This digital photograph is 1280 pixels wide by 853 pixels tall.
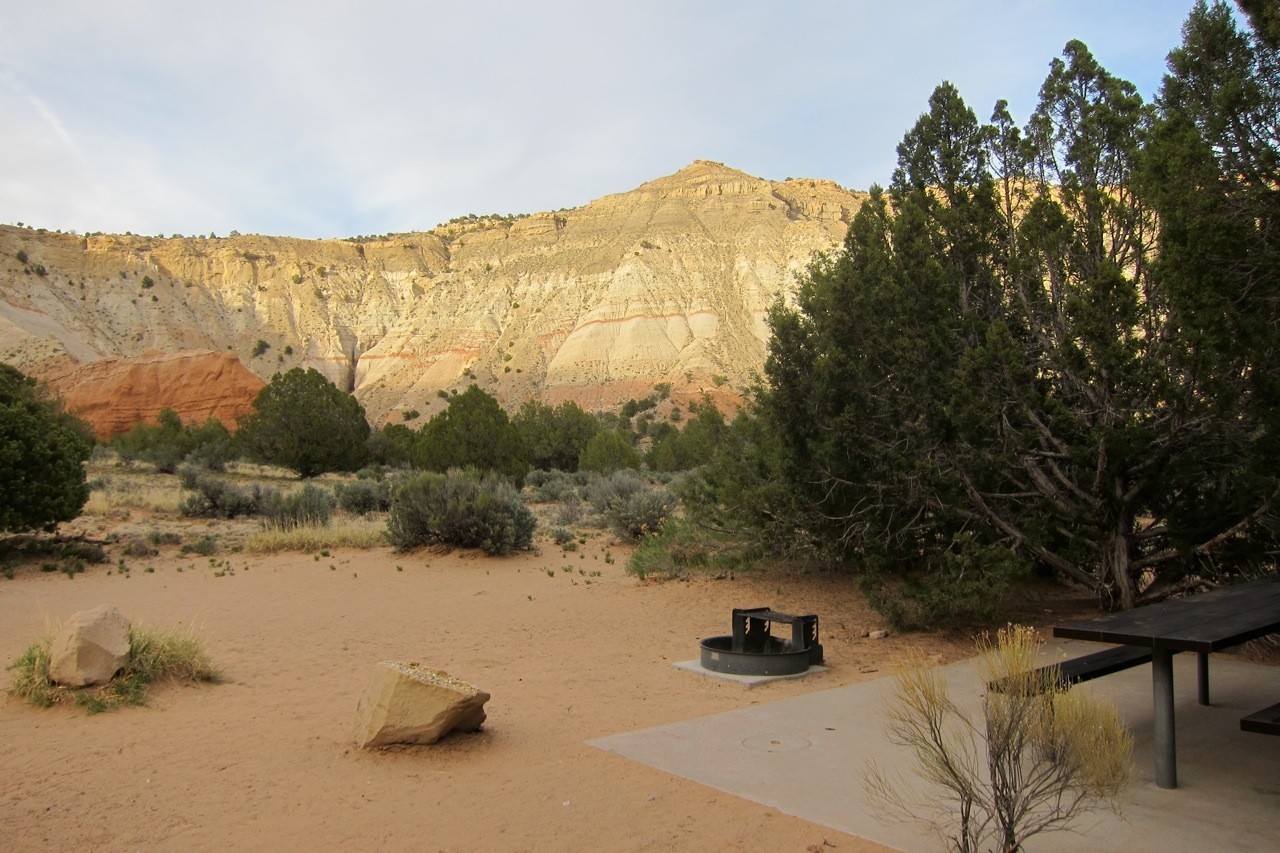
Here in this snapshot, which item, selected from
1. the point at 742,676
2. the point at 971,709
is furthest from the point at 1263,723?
the point at 742,676

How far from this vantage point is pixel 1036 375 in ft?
28.8

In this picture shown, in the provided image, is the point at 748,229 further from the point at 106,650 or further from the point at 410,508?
the point at 106,650

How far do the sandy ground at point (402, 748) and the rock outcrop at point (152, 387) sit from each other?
45.6 m

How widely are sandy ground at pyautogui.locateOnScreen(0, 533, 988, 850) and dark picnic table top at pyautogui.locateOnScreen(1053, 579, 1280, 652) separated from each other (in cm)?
189

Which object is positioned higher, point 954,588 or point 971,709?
point 954,588

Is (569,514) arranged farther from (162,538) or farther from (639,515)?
(162,538)

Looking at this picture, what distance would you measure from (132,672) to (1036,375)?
8.79 meters

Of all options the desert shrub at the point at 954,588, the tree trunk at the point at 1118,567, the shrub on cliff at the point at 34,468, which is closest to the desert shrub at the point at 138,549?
the shrub on cliff at the point at 34,468

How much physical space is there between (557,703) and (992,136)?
7.57m

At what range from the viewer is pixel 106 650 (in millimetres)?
6656

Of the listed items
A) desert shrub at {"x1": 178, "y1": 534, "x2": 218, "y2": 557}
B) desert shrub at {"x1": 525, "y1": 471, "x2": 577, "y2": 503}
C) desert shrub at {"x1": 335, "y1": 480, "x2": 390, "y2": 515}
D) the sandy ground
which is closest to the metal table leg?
the sandy ground

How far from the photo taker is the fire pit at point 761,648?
7770mm

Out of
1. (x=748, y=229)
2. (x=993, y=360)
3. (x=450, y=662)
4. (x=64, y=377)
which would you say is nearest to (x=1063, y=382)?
(x=993, y=360)

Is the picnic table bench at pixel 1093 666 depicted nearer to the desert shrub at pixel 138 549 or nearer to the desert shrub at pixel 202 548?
the desert shrub at pixel 202 548
